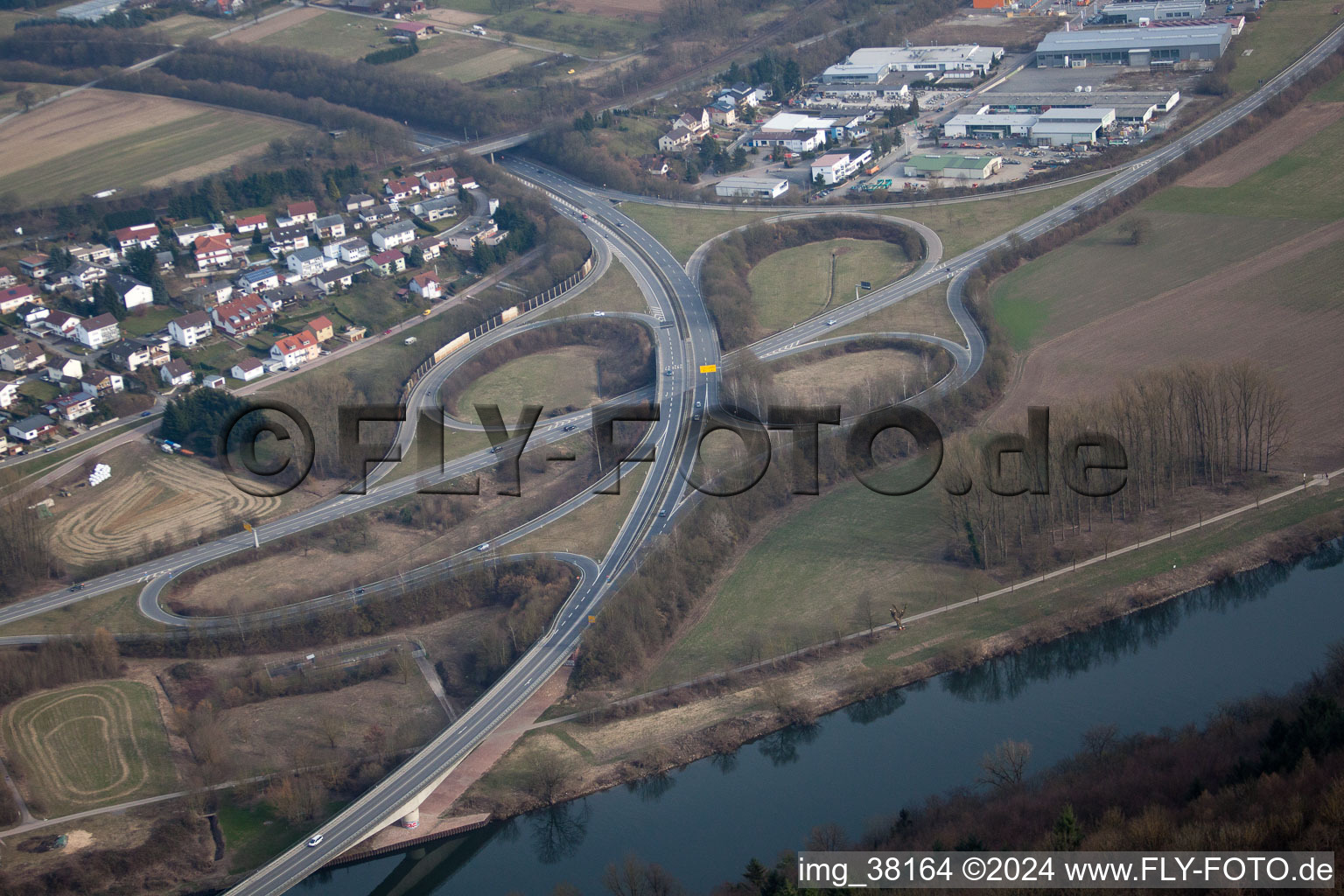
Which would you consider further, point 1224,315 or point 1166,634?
point 1224,315

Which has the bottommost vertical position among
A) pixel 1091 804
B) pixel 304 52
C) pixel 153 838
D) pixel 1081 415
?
pixel 153 838

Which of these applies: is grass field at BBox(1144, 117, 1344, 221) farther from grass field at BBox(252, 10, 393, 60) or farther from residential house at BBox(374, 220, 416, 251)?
grass field at BBox(252, 10, 393, 60)

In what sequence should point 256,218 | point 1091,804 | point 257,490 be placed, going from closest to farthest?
point 1091,804, point 257,490, point 256,218

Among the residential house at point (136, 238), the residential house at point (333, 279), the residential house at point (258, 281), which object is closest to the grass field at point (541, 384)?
the residential house at point (333, 279)

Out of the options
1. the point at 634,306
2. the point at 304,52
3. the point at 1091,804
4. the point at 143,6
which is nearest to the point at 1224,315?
the point at 634,306

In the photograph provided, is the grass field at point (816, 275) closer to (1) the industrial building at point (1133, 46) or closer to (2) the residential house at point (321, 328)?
(2) the residential house at point (321, 328)

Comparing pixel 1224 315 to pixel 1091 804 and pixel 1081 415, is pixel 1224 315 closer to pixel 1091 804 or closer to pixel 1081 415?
pixel 1081 415

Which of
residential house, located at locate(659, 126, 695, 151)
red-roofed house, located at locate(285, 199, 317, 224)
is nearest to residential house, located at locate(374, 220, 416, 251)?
Result: red-roofed house, located at locate(285, 199, 317, 224)
